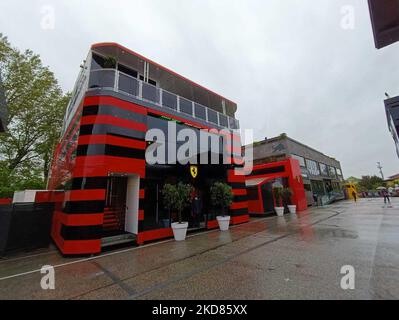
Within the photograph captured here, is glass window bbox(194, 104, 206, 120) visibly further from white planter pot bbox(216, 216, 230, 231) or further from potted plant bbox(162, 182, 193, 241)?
white planter pot bbox(216, 216, 230, 231)

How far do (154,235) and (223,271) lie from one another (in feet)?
13.8

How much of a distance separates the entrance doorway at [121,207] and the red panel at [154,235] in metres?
0.30

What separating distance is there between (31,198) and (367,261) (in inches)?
627

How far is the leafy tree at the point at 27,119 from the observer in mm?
15062

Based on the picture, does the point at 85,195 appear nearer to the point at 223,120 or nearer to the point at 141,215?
the point at 141,215

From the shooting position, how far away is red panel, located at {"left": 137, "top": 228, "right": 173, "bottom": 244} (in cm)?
728

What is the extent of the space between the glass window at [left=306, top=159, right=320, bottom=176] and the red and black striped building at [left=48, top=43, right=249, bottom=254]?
1875cm

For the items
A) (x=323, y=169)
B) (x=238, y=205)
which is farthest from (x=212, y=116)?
(x=323, y=169)

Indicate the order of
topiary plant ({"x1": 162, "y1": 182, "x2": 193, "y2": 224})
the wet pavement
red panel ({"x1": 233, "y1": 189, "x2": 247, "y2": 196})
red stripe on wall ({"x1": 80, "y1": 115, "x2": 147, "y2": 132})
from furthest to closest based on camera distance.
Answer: red panel ({"x1": 233, "y1": 189, "x2": 247, "y2": 196}), topiary plant ({"x1": 162, "y1": 182, "x2": 193, "y2": 224}), red stripe on wall ({"x1": 80, "y1": 115, "x2": 147, "y2": 132}), the wet pavement

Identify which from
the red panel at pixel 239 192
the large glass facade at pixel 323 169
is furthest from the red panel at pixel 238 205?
the large glass facade at pixel 323 169

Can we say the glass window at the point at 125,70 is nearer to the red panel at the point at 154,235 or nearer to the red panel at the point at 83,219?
the red panel at the point at 83,219

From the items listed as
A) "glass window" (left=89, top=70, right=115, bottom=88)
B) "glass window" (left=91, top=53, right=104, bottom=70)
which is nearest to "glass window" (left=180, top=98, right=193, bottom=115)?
"glass window" (left=89, top=70, right=115, bottom=88)
